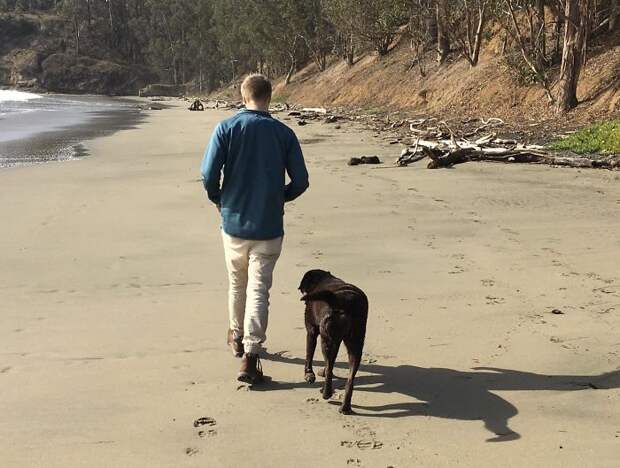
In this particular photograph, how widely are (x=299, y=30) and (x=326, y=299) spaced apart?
57.1 meters

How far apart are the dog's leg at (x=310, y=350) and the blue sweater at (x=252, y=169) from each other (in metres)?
0.62

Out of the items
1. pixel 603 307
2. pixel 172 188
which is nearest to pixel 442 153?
pixel 172 188

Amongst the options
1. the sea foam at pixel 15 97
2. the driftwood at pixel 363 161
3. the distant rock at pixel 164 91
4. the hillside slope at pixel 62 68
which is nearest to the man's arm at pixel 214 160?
the driftwood at pixel 363 161

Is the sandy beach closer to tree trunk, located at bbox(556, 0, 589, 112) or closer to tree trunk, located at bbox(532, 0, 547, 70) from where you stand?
tree trunk, located at bbox(556, 0, 589, 112)

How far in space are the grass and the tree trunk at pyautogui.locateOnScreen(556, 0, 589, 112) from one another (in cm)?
442

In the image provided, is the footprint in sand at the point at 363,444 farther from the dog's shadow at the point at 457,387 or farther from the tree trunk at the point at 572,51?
the tree trunk at the point at 572,51

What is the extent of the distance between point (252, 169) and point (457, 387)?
5.76ft

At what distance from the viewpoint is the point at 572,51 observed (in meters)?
18.6

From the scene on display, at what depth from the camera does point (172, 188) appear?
A: 36.4 feet

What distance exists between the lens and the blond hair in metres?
3.71

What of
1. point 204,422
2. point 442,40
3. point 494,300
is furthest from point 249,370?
point 442,40

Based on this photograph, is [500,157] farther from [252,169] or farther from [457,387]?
[252,169]

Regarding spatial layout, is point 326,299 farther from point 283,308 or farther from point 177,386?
point 283,308

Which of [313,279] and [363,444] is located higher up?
[313,279]
